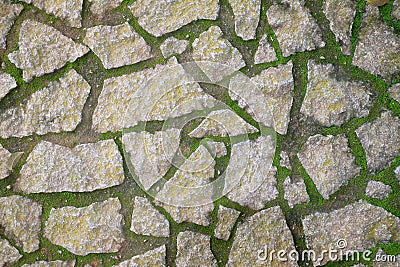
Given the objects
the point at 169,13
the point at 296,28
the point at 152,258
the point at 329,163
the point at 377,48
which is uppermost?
the point at 169,13

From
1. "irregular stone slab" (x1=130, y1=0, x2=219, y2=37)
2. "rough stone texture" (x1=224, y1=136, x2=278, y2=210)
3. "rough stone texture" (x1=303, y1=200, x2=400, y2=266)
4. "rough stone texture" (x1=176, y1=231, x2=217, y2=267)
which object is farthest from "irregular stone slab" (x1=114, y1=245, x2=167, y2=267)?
"irregular stone slab" (x1=130, y1=0, x2=219, y2=37)

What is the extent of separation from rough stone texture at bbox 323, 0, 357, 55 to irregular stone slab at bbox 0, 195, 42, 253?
1.59m

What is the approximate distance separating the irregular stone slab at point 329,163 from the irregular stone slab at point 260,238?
23cm

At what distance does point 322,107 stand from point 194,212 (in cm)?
75

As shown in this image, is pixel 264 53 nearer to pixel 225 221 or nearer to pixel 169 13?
pixel 169 13

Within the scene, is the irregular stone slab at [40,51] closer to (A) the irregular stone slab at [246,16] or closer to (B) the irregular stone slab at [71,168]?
(B) the irregular stone slab at [71,168]

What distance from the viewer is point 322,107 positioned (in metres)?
2.19

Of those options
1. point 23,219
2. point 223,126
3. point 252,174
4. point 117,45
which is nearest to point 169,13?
point 117,45

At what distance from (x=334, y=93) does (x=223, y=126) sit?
0.52 metres

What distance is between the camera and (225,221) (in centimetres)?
222

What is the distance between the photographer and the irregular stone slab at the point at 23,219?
2305 millimetres

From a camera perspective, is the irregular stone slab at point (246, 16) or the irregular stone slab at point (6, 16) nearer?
the irregular stone slab at point (246, 16)

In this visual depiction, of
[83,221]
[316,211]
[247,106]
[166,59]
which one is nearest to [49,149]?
[83,221]

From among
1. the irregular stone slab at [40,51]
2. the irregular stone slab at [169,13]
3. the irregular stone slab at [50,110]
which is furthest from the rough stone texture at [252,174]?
the irregular stone slab at [40,51]
